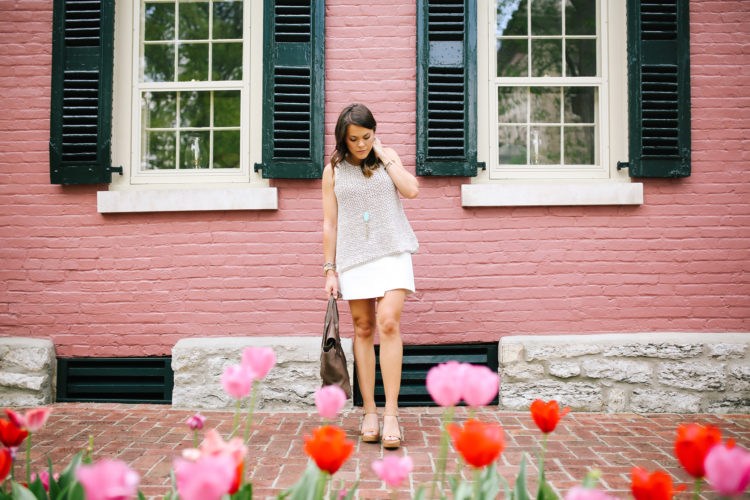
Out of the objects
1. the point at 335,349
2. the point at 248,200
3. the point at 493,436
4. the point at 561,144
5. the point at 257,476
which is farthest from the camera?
the point at 561,144

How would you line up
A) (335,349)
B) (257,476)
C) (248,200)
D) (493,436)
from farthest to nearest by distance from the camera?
(248,200) → (335,349) → (257,476) → (493,436)

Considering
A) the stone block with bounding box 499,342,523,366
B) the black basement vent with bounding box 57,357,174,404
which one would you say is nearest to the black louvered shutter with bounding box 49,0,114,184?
the black basement vent with bounding box 57,357,174,404

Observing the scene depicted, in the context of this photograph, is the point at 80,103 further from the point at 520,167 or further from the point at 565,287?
the point at 565,287

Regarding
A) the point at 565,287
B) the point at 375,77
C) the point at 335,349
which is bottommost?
the point at 335,349

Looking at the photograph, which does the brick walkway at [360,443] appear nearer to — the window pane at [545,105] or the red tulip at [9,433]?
the red tulip at [9,433]

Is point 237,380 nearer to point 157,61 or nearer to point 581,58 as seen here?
point 157,61

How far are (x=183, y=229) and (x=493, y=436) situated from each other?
3645 mm

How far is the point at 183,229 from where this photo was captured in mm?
4270

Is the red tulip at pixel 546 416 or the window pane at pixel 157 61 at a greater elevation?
the window pane at pixel 157 61

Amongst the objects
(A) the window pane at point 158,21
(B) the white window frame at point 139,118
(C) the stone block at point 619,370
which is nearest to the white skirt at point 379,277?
(B) the white window frame at point 139,118

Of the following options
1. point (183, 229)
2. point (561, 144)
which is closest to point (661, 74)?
point (561, 144)

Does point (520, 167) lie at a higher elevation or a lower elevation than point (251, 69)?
lower

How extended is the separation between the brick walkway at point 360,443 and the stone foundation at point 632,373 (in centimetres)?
12

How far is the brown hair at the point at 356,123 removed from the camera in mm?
3078
